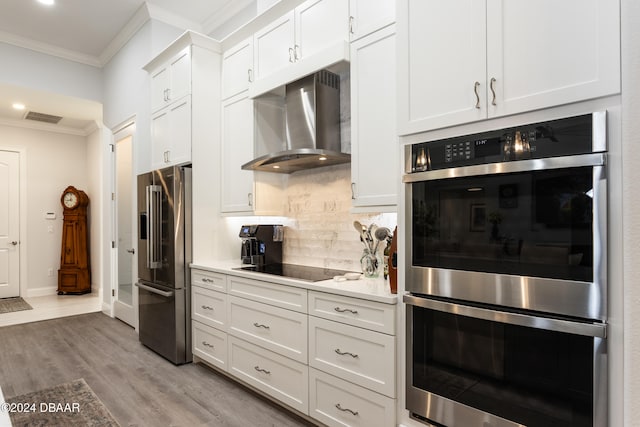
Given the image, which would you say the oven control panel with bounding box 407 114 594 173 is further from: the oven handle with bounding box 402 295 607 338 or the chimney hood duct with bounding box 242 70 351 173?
the chimney hood duct with bounding box 242 70 351 173

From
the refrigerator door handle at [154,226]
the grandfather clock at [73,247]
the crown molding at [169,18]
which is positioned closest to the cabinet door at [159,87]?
the crown molding at [169,18]

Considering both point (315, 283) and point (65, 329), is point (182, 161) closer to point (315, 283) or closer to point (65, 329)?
point (315, 283)

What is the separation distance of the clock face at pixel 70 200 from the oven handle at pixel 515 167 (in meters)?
6.70

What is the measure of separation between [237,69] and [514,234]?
2742mm

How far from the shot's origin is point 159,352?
142 inches

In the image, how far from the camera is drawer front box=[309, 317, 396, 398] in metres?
1.90

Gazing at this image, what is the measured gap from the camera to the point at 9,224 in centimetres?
628

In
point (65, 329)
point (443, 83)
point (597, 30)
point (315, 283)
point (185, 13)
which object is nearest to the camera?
point (597, 30)

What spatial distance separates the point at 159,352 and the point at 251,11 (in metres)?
3.35

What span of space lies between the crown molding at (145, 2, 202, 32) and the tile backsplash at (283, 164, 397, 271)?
237 centimetres

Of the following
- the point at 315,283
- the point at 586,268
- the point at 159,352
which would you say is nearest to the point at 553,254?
the point at 586,268

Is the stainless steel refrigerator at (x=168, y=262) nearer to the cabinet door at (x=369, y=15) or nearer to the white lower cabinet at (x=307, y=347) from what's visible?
the white lower cabinet at (x=307, y=347)

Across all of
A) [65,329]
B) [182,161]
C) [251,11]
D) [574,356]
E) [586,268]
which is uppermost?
[251,11]

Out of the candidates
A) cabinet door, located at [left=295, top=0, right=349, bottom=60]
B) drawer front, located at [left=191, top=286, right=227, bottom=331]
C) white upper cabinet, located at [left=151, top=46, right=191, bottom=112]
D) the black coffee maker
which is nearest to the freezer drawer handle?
drawer front, located at [left=191, top=286, right=227, bottom=331]
